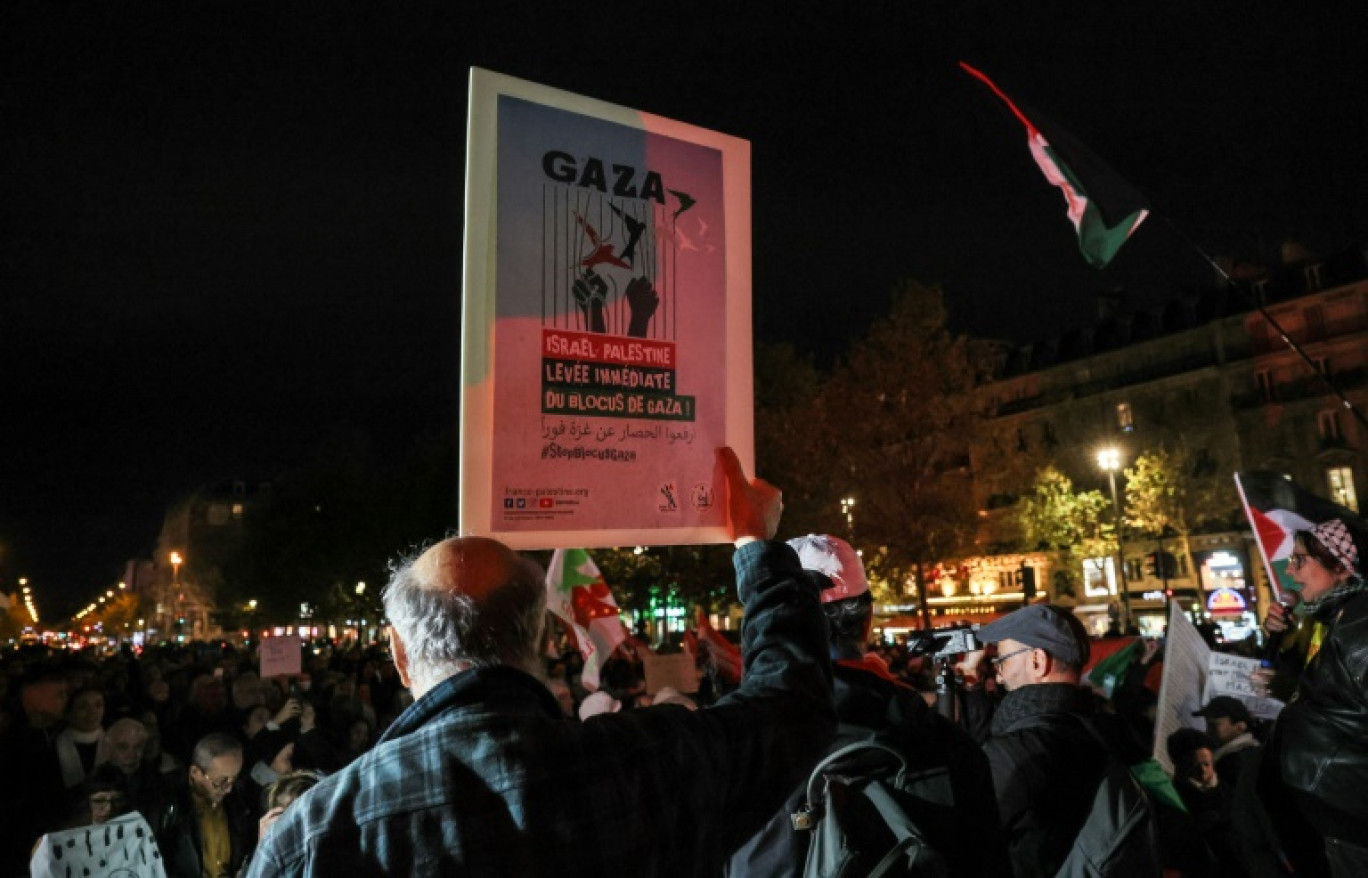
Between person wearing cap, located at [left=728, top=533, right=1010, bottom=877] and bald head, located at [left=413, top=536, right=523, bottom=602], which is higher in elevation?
bald head, located at [left=413, top=536, right=523, bottom=602]

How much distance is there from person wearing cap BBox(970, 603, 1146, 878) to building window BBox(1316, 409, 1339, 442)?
52.0m

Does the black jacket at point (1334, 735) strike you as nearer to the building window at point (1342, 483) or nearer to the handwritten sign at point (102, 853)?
the handwritten sign at point (102, 853)

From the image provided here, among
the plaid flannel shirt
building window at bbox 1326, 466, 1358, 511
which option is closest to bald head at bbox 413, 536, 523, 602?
the plaid flannel shirt

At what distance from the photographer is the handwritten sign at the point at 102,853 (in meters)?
4.14

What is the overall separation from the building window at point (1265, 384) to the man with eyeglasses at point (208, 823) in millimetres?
54629

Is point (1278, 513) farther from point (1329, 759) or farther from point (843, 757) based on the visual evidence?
point (843, 757)

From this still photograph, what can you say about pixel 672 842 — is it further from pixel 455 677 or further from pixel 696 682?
pixel 696 682

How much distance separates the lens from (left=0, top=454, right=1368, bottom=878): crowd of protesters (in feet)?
5.47

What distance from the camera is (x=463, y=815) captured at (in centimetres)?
164

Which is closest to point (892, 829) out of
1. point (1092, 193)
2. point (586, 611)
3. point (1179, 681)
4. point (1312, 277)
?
point (1179, 681)

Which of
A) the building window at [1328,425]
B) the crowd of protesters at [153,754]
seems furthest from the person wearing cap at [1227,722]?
the building window at [1328,425]

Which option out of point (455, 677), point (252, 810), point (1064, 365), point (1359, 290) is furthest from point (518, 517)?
point (1064, 365)

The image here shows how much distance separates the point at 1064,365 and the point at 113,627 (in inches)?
5209

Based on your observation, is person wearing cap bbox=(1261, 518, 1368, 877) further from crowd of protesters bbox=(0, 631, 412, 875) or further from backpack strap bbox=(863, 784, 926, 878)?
crowd of protesters bbox=(0, 631, 412, 875)
